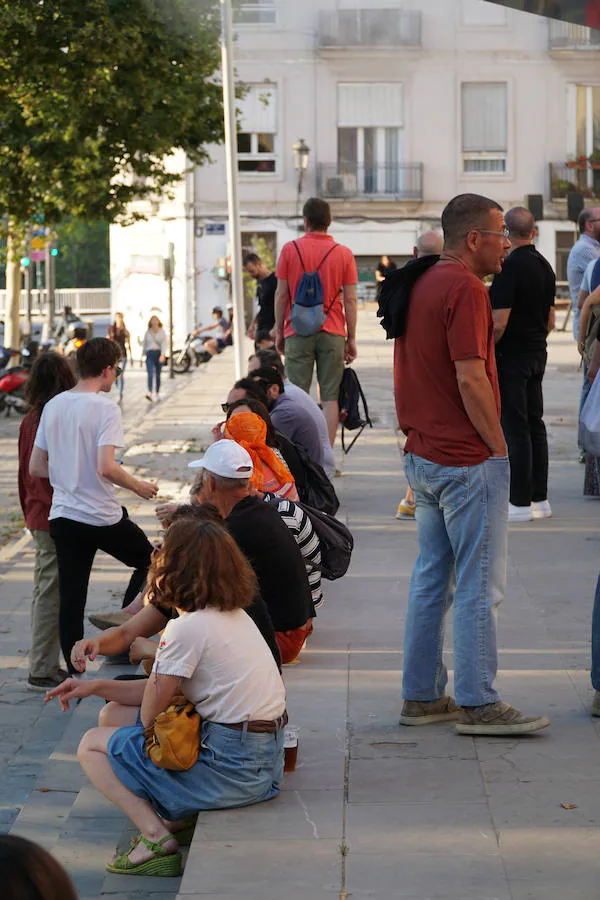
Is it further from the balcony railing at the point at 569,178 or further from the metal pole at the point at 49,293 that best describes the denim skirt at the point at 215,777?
the balcony railing at the point at 569,178

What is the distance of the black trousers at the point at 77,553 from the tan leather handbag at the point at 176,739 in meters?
2.88

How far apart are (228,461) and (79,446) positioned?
1907mm

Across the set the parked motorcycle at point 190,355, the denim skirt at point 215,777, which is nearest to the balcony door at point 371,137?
the parked motorcycle at point 190,355

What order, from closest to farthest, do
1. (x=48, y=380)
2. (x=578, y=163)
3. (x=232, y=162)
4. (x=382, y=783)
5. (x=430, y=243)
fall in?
(x=382, y=783)
(x=48, y=380)
(x=430, y=243)
(x=232, y=162)
(x=578, y=163)

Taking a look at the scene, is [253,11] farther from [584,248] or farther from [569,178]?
[584,248]

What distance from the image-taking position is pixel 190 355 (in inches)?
1629

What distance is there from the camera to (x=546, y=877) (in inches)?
154

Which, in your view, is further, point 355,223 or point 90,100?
point 355,223

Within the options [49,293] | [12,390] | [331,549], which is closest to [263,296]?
[331,549]

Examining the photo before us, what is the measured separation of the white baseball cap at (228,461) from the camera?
17.9 ft

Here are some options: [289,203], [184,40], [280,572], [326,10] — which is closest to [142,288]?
[289,203]

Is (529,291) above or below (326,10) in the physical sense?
below

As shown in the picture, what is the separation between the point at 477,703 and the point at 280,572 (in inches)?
39.1

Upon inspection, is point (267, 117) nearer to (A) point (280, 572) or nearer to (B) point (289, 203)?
(B) point (289, 203)
